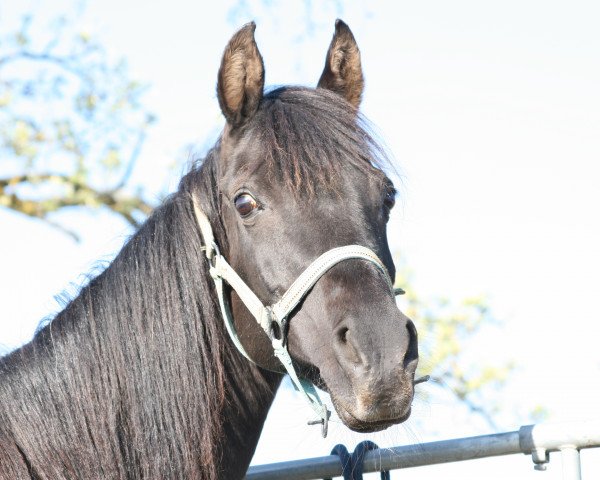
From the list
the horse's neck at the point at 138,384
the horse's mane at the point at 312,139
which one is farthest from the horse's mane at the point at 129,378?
the horse's mane at the point at 312,139

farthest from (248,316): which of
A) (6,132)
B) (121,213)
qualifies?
(6,132)

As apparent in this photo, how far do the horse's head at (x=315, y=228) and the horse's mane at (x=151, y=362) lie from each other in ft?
0.05

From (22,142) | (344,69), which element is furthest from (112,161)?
(344,69)

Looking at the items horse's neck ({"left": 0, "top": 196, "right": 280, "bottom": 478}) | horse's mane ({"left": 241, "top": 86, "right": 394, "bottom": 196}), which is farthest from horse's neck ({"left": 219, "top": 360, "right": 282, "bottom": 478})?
horse's mane ({"left": 241, "top": 86, "right": 394, "bottom": 196})

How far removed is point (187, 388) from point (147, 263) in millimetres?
506

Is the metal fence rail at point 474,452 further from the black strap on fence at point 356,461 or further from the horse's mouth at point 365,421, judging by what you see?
the horse's mouth at point 365,421

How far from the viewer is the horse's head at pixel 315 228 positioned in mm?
2785

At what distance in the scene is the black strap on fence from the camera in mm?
3666

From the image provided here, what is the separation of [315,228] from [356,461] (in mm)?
1177

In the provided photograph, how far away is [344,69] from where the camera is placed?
3932 mm

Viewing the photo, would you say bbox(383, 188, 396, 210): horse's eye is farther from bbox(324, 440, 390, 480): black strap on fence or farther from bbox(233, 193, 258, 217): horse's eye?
bbox(324, 440, 390, 480): black strap on fence

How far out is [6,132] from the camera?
13.7 metres

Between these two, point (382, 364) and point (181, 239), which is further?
point (181, 239)

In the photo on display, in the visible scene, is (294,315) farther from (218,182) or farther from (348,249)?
(218,182)
